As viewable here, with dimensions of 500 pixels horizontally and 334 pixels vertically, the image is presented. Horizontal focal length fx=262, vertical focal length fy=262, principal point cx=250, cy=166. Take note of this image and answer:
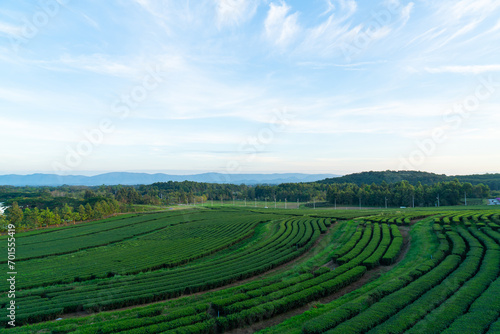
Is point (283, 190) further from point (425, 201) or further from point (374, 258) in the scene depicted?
point (374, 258)

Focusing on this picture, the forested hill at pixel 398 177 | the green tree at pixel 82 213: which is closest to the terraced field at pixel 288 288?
the green tree at pixel 82 213

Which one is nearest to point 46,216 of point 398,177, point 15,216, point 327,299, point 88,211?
point 15,216

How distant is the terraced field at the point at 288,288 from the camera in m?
11.8

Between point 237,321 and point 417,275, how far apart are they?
40.5 ft

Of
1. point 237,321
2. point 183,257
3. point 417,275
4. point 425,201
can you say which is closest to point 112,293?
point 237,321

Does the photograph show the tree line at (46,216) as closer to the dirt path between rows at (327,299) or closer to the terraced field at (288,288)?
the terraced field at (288,288)

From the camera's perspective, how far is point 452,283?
14922 millimetres

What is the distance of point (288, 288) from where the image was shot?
52.4 feet

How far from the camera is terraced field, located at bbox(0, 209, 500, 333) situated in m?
11.8

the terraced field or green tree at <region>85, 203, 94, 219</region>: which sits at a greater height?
the terraced field

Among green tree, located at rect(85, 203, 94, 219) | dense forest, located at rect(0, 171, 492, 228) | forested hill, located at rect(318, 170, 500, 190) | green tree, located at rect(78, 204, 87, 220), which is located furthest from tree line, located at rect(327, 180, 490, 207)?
green tree, located at rect(78, 204, 87, 220)

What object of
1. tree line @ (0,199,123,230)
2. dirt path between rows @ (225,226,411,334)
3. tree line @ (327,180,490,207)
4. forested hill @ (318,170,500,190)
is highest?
forested hill @ (318,170,500,190)

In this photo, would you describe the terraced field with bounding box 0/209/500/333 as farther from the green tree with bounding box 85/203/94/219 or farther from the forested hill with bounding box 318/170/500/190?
the forested hill with bounding box 318/170/500/190

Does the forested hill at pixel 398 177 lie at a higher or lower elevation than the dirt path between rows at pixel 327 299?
higher
